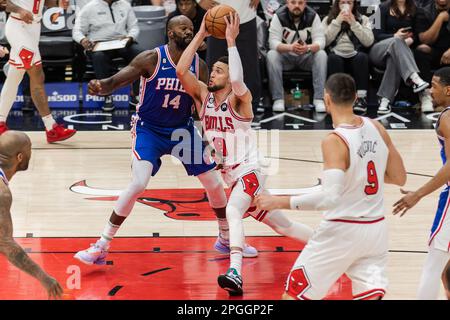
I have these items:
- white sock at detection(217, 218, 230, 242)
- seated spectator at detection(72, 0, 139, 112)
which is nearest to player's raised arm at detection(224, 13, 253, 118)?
white sock at detection(217, 218, 230, 242)

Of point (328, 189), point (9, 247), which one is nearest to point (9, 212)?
point (9, 247)

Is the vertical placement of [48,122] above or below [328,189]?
below

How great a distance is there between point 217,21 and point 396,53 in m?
6.06

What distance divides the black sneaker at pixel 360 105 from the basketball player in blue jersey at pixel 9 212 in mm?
7707

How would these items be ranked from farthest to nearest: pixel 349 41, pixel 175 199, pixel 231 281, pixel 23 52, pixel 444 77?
pixel 349 41, pixel 23 52, pixel 175 199, pixel 231 281, pixel 444 77

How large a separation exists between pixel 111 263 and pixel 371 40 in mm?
6601

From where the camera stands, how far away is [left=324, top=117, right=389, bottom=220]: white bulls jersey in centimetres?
521

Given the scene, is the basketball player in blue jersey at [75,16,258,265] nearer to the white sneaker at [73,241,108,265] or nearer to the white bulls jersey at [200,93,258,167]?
the white sneaker at [73,241,108,265]

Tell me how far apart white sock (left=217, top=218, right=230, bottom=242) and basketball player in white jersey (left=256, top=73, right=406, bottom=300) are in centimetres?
214

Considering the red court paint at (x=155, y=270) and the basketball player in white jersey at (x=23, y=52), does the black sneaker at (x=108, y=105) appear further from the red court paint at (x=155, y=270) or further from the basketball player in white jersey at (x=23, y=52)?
the red court paint at (x=155, y=270)

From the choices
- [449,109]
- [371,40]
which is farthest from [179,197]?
[371,40]

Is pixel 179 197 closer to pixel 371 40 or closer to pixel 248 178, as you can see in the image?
pixel 248 178

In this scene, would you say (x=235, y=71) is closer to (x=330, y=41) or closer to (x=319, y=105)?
(x=319, y=105)

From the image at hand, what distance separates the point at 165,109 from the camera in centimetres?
723
